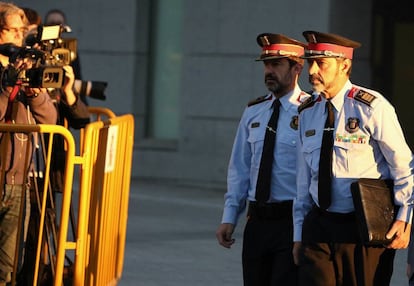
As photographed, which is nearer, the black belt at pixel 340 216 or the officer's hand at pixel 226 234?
the black belt at pixel 340 216

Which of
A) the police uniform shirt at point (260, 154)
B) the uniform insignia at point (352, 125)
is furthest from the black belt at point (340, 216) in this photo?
the police uniform shirt at point (260, 154)

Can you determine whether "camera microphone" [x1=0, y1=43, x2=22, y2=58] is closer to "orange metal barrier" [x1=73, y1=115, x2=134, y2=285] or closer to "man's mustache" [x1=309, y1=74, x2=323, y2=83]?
"orange metal barrier" [x1=73, y1=115, x2=134, y2=285]

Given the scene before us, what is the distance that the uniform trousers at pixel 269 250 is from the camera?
6.84 metres

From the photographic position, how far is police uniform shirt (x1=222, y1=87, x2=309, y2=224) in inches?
275

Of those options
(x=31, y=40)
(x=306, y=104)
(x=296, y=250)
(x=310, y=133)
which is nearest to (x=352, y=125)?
(x=310, y=133)

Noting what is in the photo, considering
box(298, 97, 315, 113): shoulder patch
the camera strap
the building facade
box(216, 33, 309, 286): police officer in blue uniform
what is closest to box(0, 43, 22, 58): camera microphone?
the camera strap

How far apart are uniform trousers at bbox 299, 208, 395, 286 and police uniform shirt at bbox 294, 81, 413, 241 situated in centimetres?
8

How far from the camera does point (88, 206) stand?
763 centimetres

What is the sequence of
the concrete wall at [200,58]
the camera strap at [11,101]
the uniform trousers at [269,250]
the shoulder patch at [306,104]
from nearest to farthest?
the shoulder patch at [306,104]
the uniform trousers at [269,250]
the camera strap at [11,101]
the concrete wall at [200,58]

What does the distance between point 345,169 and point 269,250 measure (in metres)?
0.90

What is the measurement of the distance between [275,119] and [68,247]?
4.63 feet

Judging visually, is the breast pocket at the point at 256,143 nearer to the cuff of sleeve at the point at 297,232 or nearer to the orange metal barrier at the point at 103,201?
the cuff of sleeve at the point at 297,232

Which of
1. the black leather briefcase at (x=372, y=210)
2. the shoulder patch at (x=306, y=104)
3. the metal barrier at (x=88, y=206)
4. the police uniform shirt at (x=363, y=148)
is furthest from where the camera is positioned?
the metal barrier at (x=88, y=206)

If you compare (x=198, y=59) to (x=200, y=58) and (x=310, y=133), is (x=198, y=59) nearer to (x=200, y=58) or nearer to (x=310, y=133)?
(x=200, y=58)
